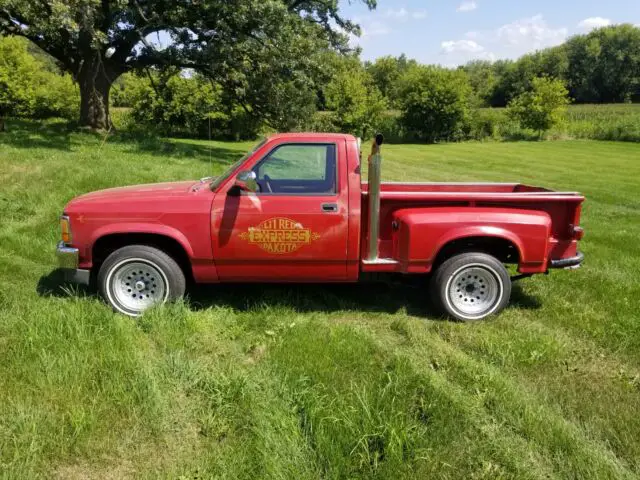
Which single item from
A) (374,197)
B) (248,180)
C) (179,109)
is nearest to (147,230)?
(248,180)

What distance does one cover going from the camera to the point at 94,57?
55.8 ft

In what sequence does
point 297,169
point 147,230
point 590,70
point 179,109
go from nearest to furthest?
point 147,230, point 297,169, point 179,109, point 590,70

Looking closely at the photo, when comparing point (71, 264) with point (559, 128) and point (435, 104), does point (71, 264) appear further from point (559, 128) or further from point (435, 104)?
point (559, 128)

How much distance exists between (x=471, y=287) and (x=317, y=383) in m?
2.06

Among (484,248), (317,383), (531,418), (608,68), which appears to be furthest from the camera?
(608,68)

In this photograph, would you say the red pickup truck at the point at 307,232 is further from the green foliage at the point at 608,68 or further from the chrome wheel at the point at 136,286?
the green foliage at the point at 608,68

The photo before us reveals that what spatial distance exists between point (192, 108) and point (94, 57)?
36.7 ft

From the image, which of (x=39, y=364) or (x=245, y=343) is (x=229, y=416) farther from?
(x=39, y=364)

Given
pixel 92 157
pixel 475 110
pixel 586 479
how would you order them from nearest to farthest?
pixel 586 479 → pixel 92 157 → pixel 475 110

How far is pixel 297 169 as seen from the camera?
5039 millimetres

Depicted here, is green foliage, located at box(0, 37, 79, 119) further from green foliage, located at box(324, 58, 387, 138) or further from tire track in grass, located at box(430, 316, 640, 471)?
tire track in grass, located at box(430, 316, 640, 471)

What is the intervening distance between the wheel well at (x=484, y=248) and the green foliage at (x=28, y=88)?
2595cm

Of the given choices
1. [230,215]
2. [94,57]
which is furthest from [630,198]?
[94,57]

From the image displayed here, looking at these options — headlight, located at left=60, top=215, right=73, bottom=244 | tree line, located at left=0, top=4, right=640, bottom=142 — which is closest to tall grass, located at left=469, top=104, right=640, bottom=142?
tree line, located at left=0, top=4, right=640, bottom=142
